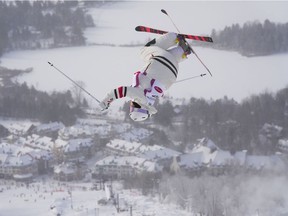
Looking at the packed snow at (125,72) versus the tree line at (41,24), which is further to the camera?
the tree line at (41,24)

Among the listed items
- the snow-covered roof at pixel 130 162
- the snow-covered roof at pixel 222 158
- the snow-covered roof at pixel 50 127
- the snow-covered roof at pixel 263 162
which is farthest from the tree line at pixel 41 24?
the snow-covered roof at pixel 263 162

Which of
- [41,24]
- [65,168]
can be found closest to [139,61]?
[65,168]

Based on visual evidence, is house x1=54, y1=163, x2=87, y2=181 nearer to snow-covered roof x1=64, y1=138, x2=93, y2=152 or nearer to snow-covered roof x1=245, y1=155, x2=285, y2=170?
snow-covered roof x1=64, y1=138, x2=93, y2=152

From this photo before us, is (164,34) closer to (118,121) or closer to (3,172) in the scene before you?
(3,172)

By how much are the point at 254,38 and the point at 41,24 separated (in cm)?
1297

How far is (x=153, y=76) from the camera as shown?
13.2 feet

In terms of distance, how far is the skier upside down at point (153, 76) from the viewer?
3910mm

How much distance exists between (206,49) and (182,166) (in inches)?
357

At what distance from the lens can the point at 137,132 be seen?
62.9ft

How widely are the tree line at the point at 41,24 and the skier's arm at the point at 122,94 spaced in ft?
85.3

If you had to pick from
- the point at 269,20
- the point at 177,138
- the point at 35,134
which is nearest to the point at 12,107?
the point at 35,134

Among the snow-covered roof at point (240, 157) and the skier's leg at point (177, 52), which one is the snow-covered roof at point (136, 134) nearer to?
the snow-covered roof at point (240, 157)

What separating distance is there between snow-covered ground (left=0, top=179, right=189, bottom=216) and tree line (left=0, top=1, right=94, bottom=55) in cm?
1526

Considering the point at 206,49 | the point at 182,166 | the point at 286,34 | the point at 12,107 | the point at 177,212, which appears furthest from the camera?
the point at 286,34
